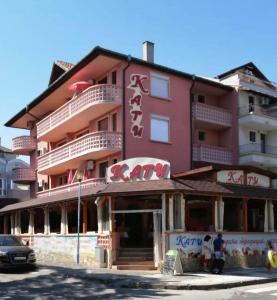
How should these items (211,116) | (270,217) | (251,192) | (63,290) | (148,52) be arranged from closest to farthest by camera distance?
(63,290) < (251,192) < (270,217) < (211,116) < (148,52)

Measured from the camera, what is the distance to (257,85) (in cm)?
3747

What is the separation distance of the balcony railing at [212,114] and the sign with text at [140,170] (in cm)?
938

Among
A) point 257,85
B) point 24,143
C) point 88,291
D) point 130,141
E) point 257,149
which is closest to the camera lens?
point 88,291

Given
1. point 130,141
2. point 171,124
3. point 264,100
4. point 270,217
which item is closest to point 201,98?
point 264,100

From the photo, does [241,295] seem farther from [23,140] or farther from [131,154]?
[23,140]

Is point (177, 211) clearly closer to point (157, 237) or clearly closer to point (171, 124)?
point (157, 237)

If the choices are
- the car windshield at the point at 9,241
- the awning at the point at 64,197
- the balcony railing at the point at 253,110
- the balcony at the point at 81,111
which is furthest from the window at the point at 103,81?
the car windshield at the point at 9,241

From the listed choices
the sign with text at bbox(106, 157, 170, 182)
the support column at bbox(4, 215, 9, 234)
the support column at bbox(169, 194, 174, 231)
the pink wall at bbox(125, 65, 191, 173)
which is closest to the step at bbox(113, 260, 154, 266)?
the support column at bbox(169, 194, 174, 231)

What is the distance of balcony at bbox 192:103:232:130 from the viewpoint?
32.9 m

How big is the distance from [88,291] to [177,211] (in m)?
7.16

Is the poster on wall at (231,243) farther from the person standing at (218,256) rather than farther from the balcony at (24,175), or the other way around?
the balcony at (24,175)

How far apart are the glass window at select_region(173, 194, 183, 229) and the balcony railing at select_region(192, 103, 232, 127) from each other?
10693mm

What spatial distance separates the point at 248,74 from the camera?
39.5 m

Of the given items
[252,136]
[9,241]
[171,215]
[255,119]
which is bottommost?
[9,241]
